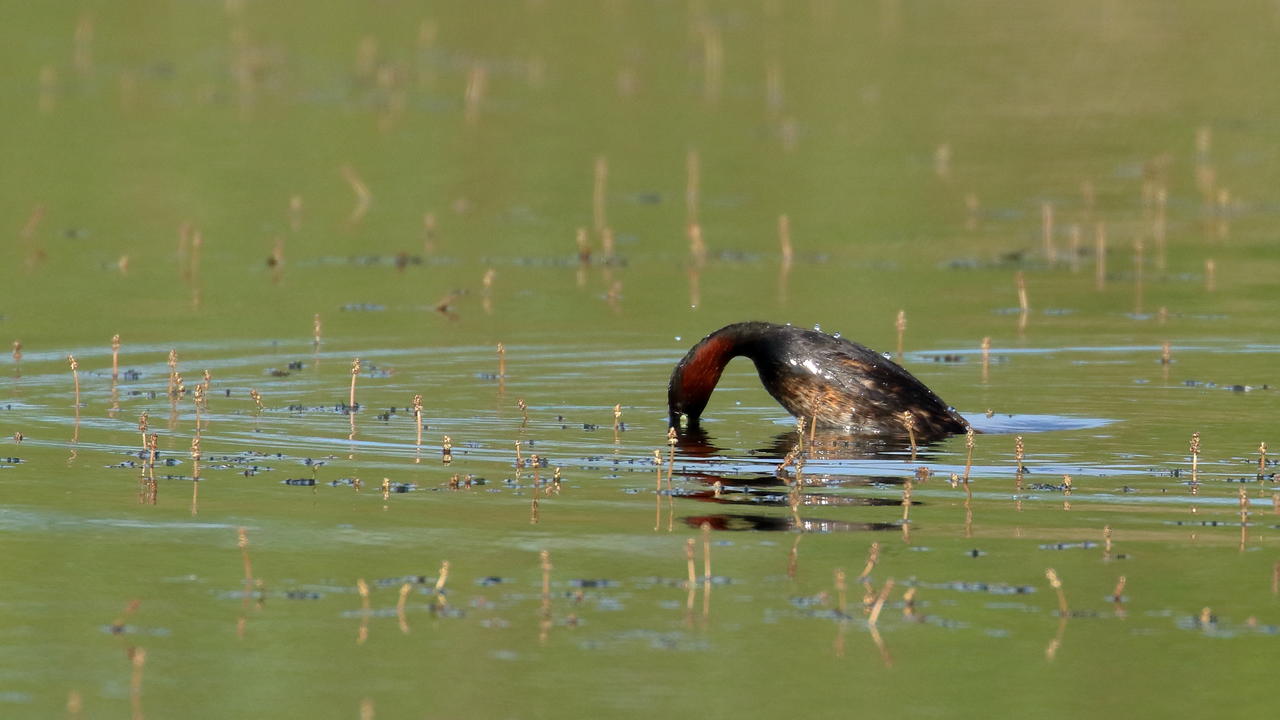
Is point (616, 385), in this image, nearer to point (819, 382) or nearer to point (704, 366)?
point (704, 366)

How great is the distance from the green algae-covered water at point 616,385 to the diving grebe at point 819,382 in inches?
12.9

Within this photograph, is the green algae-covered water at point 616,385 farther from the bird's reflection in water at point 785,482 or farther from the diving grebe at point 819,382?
the diving grebe at point 819,382

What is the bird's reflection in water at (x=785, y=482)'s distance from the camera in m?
9.74

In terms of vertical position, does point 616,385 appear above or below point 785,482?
above

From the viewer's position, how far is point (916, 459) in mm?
11602

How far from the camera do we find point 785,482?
1079 centimetres

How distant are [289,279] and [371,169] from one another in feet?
20.9

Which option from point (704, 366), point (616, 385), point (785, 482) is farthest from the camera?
point (616, 385)

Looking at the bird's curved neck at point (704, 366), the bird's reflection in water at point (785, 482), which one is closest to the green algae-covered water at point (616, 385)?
the bird's reflection in water at point (785, 482)

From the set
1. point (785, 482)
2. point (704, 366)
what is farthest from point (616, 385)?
point (785, 482)

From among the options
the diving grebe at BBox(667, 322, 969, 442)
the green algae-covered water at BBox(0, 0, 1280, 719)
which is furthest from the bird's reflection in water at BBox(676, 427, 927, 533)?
the diving grebe at BBox(667, 322, 969, 442)

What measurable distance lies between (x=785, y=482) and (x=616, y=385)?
3.61 m

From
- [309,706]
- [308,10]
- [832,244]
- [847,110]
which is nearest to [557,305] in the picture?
[832,244]

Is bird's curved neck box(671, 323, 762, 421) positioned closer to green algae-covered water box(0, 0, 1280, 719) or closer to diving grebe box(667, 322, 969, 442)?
diving grebe box(667, 322, 969, 442)
